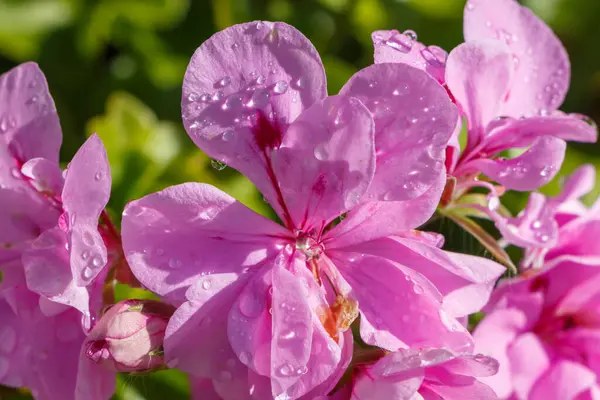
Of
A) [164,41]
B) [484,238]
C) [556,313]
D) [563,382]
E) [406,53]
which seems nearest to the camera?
[406,53]

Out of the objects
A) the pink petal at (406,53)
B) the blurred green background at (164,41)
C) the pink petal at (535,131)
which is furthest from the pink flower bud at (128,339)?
the blurred green background at (164,41)

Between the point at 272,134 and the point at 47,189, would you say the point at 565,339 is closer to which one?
the point at 272,134

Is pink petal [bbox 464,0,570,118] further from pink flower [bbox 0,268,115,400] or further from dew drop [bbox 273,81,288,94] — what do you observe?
pink flower [bbox 0,268,115,400]

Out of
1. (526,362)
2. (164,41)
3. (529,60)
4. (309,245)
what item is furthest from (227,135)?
(164,41)

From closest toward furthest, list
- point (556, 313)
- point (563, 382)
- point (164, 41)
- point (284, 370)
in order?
point (284, 370)
point (563, 382)
point (556, 313)
point (164, 41)

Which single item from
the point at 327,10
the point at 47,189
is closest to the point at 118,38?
the point at 327,10

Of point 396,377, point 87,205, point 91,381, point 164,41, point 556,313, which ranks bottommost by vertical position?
point 164,41

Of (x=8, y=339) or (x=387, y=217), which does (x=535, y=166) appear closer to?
(x=387, y=217)
